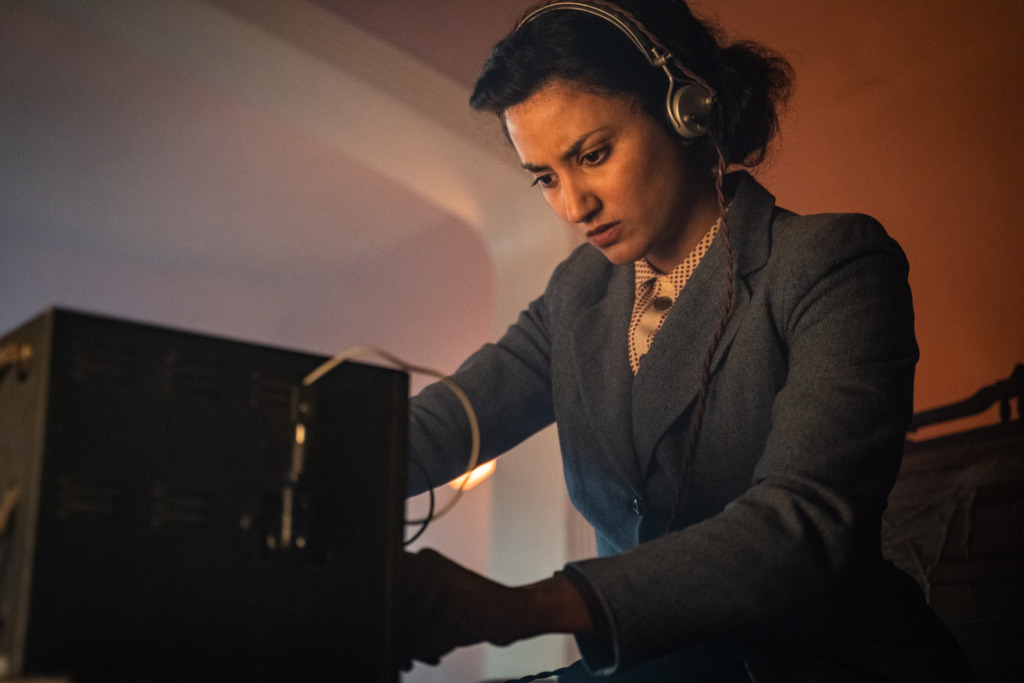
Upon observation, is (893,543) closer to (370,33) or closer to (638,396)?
(638,396)

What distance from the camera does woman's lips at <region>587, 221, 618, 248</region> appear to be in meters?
1.07

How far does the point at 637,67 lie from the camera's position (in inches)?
41.8

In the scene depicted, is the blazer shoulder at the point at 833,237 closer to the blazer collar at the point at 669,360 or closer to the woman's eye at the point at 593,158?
the blazer collar at the point at 669,360

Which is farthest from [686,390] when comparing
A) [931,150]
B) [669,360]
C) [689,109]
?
[931,150]

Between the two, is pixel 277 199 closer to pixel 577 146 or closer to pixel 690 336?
pixel 577 146

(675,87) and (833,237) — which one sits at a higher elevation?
(675,87)

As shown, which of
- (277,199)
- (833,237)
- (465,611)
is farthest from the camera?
(277,199)

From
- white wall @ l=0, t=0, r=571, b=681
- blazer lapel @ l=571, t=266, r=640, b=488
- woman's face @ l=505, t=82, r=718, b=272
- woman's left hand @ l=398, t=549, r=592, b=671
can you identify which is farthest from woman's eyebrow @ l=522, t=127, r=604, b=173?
white wall @ l=0, t=0, r=571, b=681

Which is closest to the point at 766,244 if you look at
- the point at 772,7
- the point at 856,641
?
the point at 856,641

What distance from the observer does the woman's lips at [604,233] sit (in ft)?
3.51

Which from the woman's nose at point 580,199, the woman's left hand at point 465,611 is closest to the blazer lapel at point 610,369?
the woman's nose at point 580,199

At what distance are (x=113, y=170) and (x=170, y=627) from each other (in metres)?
3.61

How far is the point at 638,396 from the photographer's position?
993mm

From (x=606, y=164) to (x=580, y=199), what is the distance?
0.05 m
